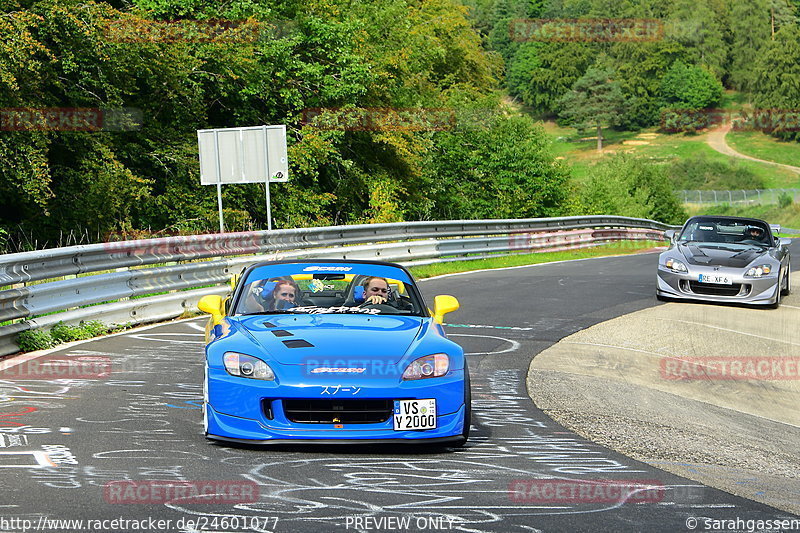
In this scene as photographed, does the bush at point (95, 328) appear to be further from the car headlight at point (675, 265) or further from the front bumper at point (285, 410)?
the car headlight at point (675, 265)

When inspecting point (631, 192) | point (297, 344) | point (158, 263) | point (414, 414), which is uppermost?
point (297, 344)

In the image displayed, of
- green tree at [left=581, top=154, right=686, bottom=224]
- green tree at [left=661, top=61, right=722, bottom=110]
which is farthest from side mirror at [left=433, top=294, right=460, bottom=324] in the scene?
green tree at [left=661, top=61, right=722, bottom=110]

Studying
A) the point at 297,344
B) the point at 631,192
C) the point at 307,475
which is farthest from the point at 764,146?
the point at 307,475

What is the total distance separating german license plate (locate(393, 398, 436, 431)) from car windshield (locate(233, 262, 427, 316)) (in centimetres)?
135

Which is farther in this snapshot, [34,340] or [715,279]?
[715,279]

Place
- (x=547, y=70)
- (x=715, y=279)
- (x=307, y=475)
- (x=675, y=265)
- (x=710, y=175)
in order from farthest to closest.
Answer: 1. (x=547, y=70)
2. (x=710, y=175)
3. (x=675, y=265)
4. (x=715, y=279)
5. (x=307, y=475)

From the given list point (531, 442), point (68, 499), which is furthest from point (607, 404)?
point (68, 499)

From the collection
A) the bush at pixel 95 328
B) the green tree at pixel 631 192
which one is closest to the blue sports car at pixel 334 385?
the bush at pixel 95 328

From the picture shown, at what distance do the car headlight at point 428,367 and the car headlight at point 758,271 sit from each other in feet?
34.4

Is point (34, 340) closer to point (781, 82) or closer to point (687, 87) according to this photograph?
point (781, 82)

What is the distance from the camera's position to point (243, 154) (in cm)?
2089

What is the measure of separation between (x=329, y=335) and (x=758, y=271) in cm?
1088

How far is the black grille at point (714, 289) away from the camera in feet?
50.8

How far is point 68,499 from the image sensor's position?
4.73m
